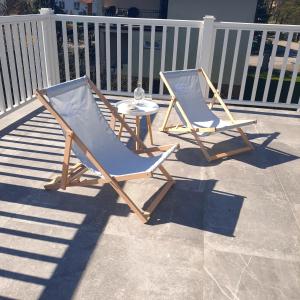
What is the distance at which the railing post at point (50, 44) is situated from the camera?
16.0ft

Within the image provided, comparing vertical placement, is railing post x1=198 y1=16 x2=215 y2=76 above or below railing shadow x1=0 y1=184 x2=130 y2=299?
above

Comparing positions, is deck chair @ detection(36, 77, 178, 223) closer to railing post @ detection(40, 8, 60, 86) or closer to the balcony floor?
the balcony floor

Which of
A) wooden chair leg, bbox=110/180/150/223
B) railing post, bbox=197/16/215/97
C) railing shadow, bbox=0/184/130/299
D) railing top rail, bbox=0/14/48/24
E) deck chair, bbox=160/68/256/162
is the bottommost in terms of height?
railing shadow, bbox=0/184/130/299

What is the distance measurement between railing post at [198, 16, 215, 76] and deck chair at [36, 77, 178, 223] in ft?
7.35

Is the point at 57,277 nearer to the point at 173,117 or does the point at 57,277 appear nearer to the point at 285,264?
the point at 285,264

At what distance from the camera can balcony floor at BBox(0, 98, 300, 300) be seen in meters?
1.91

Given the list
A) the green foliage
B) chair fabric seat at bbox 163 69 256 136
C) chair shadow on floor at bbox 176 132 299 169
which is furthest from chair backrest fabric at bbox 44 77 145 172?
the green foliage

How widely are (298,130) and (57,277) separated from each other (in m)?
3.76

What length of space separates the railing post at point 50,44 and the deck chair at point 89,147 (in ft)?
7.73

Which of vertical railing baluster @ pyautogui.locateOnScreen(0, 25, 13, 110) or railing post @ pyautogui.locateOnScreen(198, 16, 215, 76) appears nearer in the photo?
vertical railing baluster @ pyautogui.locateOnScreen(0, 25, 13, 110)

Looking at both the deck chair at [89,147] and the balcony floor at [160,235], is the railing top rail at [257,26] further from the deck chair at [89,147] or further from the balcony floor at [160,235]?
the deck chair at [89,147]

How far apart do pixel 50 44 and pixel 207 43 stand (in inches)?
96.6

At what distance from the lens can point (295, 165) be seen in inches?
135

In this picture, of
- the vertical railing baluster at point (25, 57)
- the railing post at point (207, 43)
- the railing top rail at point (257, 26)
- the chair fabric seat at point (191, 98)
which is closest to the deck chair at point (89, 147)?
the chair fabric seat at point (191, 98)
